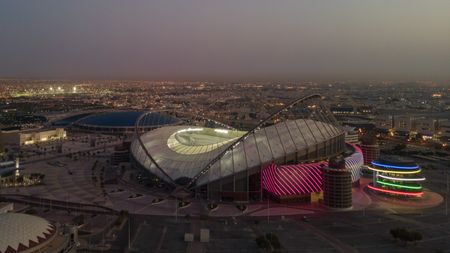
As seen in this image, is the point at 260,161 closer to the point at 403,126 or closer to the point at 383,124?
the point at 403,126

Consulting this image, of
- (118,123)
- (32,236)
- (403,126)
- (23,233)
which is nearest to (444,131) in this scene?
(403,126)

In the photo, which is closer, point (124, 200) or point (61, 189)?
point (124, 200)

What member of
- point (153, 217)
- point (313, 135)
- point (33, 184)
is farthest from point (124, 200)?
A: point (313, 135)

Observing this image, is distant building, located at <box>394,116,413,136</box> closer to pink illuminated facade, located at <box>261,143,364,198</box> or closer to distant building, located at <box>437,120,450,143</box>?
distant building, located at <box>437,120,450,143</box>

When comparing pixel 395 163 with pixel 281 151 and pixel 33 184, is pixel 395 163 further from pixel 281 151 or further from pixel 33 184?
pixel 33 184

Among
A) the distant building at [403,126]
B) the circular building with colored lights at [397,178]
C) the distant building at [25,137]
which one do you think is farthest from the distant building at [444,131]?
the distant building at [25,137]

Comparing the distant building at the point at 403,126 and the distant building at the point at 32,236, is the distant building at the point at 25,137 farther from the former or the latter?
the distant building at the point at 403,126
